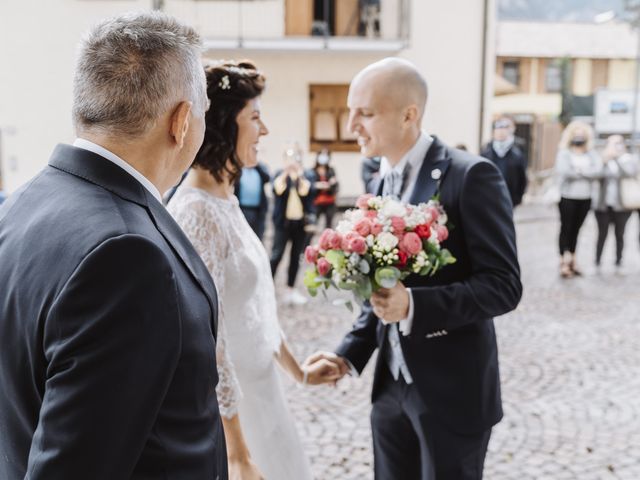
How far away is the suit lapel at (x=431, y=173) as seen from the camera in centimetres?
262

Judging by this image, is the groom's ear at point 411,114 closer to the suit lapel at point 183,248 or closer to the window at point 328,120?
the suit lapel at point 183,248

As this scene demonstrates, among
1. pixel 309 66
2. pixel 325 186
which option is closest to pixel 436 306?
pixel 325 186

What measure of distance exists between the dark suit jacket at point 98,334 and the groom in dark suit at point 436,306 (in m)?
1.24

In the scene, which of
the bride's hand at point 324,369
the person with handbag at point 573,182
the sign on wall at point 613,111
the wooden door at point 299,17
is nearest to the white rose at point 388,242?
the bride's hand at point 324,369

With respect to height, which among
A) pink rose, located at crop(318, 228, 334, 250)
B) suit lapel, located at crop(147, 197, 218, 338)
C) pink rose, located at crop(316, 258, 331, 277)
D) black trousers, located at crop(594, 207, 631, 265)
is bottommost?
black trousers, located at crop(594, 207, 631, 265)

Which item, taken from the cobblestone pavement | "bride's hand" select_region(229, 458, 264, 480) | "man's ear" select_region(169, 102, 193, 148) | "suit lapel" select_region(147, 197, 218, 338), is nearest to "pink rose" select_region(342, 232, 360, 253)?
"bride's hand" select_region(229, 458, 264, 480)

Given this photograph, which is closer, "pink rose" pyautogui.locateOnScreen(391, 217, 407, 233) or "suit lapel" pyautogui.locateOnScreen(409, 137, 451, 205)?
"pink rose" pyautogui.locateOnScreen(391, 217, 407, 233)

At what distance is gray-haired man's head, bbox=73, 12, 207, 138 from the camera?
1.38m

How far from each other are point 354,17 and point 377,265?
17190 millimetres

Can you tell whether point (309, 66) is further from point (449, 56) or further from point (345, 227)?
point (345, 227)

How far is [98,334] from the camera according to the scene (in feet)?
3.93

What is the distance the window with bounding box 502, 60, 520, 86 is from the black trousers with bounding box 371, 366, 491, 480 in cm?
3925

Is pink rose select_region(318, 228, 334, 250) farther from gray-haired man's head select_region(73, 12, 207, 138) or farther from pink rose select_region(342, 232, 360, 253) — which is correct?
gray-haired man's head select_region(73, 12, 207, 138)

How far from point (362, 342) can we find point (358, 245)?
0.75 m
